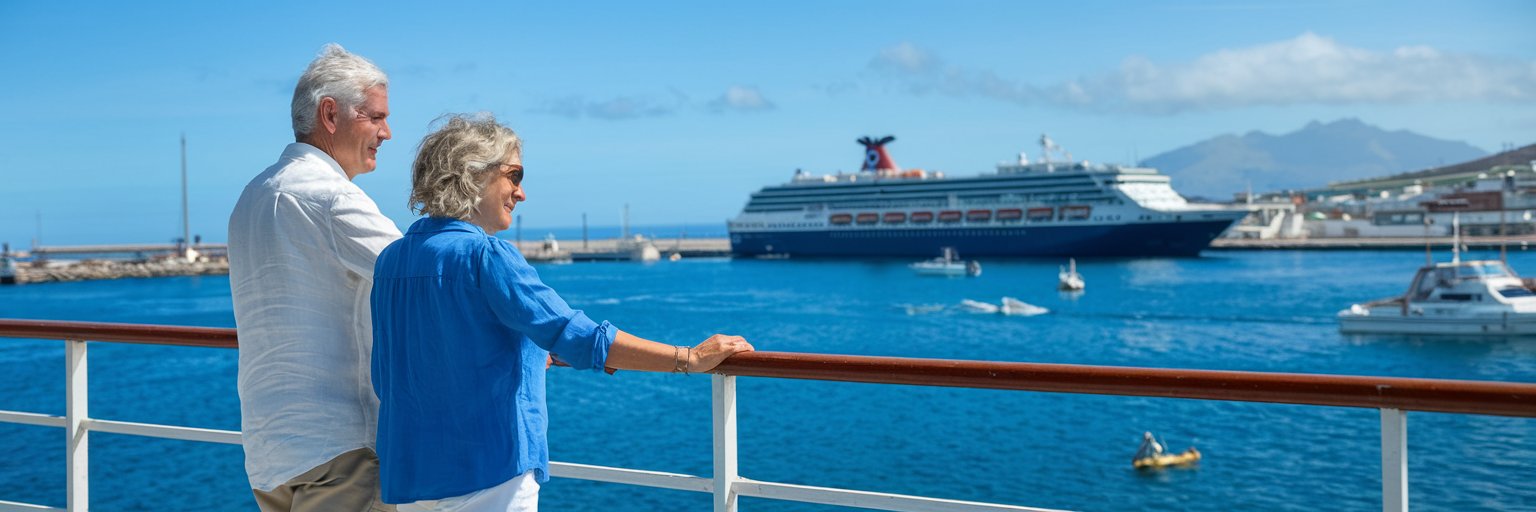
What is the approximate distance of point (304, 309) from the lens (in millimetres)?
Answer: 1607

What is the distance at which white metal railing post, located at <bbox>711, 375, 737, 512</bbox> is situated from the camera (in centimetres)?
181

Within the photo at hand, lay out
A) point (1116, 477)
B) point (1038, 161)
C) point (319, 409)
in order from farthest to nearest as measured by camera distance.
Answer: point (1038, 161) → point (1116, 477) → point (319, 409)

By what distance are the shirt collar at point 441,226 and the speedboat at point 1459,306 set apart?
26.6m

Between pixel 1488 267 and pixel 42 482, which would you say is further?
Result: pixel 1488 267

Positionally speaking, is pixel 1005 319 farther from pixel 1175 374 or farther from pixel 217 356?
pixel 1175 374

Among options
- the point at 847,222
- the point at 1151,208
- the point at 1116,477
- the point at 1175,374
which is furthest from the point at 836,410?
the point at 847,222

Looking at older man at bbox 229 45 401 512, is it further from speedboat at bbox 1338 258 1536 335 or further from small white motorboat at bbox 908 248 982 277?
small white motorboat at bbox 908 248 982 277

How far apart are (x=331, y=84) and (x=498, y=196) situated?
325 millimetres

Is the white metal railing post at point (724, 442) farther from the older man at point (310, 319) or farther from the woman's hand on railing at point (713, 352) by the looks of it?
the older man at point (310, 319)

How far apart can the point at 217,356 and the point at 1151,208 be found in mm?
41554

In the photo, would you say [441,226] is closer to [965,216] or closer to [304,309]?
[304,309]

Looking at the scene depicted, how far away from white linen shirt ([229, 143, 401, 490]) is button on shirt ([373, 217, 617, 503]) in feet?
0.35

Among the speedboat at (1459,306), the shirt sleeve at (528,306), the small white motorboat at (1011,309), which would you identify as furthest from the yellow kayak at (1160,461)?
the small white motorboat at (1011,309)

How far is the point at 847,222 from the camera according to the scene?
205 ft
